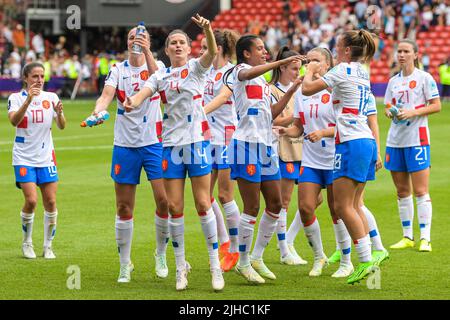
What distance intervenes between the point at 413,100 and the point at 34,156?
4.37m

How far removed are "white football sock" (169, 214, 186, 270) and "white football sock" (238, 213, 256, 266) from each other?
638 mm

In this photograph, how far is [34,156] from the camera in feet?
35.6

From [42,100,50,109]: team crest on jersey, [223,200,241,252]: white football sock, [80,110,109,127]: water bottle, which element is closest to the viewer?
[80,110,109,127]: water bottle

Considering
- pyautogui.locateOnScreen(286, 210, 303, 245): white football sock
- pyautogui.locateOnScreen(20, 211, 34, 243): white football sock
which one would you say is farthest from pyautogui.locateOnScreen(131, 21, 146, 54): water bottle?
pyautogui.locateOnScreen(286, 210, 303, 245): white football sock

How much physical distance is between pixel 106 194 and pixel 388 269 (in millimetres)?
6934

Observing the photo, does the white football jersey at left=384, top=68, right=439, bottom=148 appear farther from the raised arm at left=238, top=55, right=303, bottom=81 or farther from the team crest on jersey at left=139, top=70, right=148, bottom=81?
the team crest on jersey at left=139, top=70, right=148, bottom=81

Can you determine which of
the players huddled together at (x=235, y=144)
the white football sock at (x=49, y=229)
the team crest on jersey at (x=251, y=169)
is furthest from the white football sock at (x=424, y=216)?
the white football sock at (x=49, y=229)

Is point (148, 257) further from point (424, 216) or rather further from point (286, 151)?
point (424, 216)

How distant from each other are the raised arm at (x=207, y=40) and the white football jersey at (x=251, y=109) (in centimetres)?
44

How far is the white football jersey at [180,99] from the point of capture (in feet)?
29.5

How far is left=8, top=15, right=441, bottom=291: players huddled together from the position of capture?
8945 millimetres

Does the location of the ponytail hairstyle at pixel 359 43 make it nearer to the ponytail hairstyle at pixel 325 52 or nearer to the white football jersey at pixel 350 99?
the white football jersey at pixel 350 99

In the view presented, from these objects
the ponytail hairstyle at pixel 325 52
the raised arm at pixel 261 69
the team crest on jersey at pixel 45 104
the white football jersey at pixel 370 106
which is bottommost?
the team crest on jersey at pixel 45 104

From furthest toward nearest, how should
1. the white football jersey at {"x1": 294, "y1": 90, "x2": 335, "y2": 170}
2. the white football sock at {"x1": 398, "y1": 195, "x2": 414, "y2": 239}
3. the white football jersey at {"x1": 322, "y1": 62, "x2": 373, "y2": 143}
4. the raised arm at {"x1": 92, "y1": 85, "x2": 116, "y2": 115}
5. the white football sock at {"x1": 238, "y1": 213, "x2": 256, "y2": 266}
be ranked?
the white football sock at {"x1": 398, "y1": 195, "x2": 414, "y2": 239}, the white football jersey at {"x1": 294, "y1": 90, "x2": 335, "y2": 170}, the white football sock at {"x1": 238, "y1": 213, "x2": 256, "y2": 266}, the white football jersey at {"x1": 322, "y1": 62, "x2": 373, "y2": 143}, the raised arm at {"x1": 92, "y1": 85, "x2": 116, "y2": 115}
